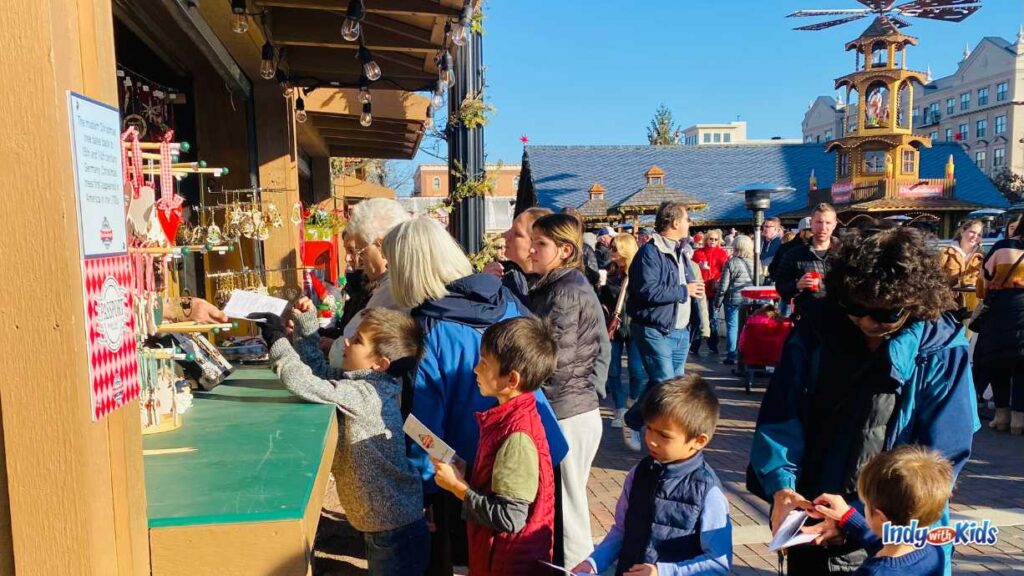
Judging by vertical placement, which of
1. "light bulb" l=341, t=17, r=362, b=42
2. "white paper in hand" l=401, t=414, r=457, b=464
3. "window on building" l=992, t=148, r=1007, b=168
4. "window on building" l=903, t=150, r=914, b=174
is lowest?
"white paper in hand" l=401, t=414, r=457, b=464

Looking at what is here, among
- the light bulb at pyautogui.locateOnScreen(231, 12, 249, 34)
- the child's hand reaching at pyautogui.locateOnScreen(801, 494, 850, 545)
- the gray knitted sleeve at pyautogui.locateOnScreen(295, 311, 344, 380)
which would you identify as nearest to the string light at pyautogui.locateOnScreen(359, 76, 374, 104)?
the light bulb at pyautogui.locateOnScreen(231, 12, 249, 34)

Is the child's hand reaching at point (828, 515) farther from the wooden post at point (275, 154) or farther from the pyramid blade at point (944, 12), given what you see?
the pyramid blade at point (944, 12)

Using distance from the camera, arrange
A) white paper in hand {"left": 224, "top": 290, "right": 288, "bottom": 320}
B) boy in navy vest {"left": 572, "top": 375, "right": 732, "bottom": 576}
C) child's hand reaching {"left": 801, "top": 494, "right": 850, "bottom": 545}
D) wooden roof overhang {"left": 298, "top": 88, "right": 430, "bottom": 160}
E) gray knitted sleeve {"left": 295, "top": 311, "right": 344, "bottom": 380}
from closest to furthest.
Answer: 1. child's hand reaching {"left": 801, "top": 494, "right": 850, "bottom": 545}
2. boy in navy vest {"left": 572, "top": 375, "right": 732, "bottom": 576}
3. white paper in hand {"left": 224, "top": 290, "right": 288, "bottom": 320}
4. gray knitted sleeve {"left": 295, "top": 311, "right": 344, "bottom": 380}
5. wooden roof overhang {"left": 298, "top": 88, "right": 430, "bottom": 160}

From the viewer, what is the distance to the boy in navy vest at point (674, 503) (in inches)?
76.7

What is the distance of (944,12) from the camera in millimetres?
25578

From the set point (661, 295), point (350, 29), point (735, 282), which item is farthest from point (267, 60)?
point (735, 282)

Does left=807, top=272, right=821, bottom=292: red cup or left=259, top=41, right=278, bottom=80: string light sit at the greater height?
left=259, top=41, right=278, bottom=80: string light

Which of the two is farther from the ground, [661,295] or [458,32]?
[458,32]

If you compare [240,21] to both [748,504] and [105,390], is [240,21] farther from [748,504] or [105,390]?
[748,504]

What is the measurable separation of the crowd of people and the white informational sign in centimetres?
112

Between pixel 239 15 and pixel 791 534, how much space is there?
11.7 ft

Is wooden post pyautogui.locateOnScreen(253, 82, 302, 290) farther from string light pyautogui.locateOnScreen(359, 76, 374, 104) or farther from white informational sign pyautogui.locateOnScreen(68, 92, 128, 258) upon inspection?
white informational sign pyautogui.locateOnScreen(68, 92, 128, 258)

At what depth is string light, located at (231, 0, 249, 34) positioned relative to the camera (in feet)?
11.9

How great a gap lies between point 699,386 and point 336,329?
2439 millimetres
